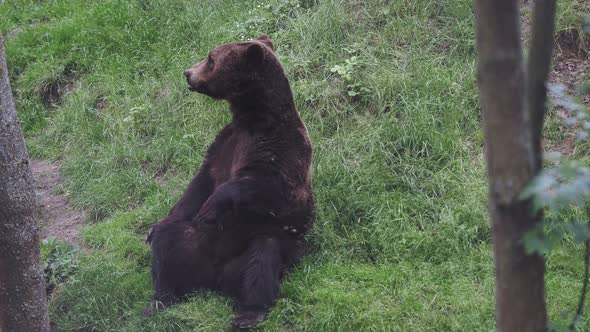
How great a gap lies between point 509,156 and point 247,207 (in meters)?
3.35

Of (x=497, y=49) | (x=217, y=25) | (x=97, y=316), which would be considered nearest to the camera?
(x=497, y=49)

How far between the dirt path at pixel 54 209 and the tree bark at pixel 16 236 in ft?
5.53

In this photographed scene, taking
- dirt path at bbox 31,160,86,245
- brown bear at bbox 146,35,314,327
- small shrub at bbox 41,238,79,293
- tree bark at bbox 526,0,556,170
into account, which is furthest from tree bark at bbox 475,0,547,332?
dirt path at bbox 31,160,86,245

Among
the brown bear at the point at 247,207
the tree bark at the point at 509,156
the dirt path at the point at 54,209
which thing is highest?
the tree bark at the point at 509,156

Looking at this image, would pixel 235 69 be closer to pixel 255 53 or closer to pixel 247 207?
pixel 255 53

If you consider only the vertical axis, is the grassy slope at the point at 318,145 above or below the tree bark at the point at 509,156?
below

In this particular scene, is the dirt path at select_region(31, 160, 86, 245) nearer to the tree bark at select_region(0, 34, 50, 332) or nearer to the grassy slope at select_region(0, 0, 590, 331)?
the grassy slope at select_region(0, 0, 590, 331)

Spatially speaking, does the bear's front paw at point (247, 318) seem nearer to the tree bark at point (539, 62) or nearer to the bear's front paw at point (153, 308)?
the bear's front paw at point (153, 308)

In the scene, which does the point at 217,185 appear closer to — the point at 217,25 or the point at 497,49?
the point at 217,25

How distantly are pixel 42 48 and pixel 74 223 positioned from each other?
3.08m

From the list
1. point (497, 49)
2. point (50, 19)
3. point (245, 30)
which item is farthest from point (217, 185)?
point (50, 19)

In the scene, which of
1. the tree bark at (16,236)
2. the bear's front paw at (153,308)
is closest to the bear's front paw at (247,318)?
the bear's front paw at (153,308)

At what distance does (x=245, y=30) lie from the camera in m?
8.17

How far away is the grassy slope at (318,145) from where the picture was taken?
5.20 m
